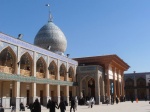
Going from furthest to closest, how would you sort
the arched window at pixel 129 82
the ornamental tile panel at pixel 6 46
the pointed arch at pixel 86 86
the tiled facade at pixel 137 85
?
the arched window at pixel 129 82 < the tiled facade at pixel 137 85 < the pointed arch at pixel 86 86 < the ornamental tile panel at pixel 6 46

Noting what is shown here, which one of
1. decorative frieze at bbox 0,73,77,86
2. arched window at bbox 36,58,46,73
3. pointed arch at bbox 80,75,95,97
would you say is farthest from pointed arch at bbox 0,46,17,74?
pointed arch at bbox 80,75,95,97

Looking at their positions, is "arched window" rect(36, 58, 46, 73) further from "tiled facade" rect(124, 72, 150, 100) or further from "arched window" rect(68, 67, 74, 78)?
"tiled facade" rect(124, 72, 150, 100)

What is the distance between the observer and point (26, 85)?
27.9m

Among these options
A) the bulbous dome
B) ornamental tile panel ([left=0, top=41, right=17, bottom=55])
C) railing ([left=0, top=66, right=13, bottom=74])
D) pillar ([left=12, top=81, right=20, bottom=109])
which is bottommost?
pillar ([left=12, top=81, right=20, bottom=109])

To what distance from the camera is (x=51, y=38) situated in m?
37.2

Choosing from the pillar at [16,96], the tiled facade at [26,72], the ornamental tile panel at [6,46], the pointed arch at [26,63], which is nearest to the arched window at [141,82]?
the tiled facade at [26,72]

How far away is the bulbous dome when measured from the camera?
122 feet

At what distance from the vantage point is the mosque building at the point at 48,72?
891 inches

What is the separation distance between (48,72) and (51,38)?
9974mm

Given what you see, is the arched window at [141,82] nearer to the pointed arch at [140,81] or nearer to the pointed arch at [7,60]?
the pointed arch at [140,81]

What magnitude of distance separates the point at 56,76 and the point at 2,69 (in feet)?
33.5

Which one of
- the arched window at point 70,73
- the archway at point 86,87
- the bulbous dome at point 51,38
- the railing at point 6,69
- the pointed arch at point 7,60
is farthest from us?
the bulbous dome at point 51,38

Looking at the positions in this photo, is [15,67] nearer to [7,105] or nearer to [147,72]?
[7,105]

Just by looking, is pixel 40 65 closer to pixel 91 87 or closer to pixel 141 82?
pixel 91 87
